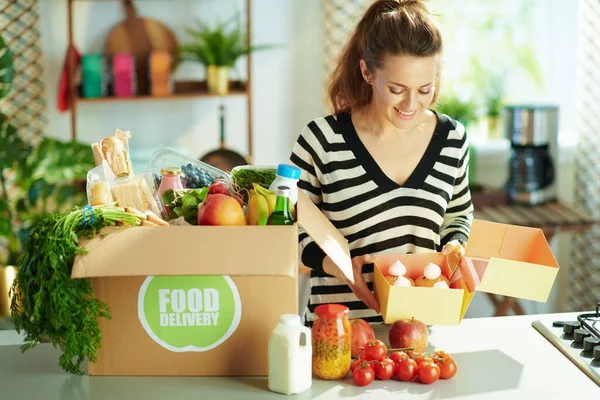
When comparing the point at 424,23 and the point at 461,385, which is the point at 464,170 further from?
the point at 461,385

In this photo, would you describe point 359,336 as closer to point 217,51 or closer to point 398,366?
point 398,366

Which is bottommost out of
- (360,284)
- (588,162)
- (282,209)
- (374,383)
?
(374,383)

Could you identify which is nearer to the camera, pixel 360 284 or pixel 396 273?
pixel 396 273

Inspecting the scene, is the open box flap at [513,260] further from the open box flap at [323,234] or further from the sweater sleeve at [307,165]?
the sweater sleeve at [307,165]

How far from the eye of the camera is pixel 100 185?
1.55m

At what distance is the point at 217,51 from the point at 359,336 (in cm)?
259

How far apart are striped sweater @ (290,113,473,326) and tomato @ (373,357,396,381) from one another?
42 centimetres

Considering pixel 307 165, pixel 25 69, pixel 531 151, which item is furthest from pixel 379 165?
pixel 25 69

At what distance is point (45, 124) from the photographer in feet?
13.3

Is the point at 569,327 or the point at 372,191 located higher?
the point at 372,191

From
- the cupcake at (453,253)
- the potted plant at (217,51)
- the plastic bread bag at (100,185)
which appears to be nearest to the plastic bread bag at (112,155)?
the plastic bread bag at (100,185)

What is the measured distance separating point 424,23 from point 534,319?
2.37ft

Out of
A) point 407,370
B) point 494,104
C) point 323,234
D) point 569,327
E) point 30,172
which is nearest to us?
point 407,370

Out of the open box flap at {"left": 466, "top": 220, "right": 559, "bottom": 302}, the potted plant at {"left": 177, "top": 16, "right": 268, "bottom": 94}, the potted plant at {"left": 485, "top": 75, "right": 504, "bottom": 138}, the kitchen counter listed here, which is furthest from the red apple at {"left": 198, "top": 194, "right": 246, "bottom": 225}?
the potted plant at {"left": 485, "top": 75, "right": 504, "bottom": 138}
